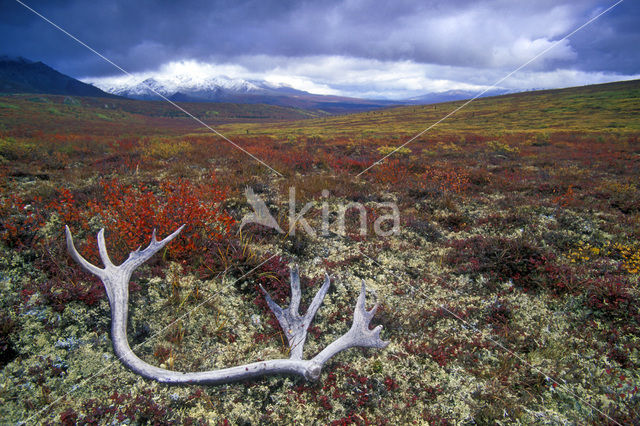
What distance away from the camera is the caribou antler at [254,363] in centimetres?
298

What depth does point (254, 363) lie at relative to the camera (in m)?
3.02

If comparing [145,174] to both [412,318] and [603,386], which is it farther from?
[603,386]

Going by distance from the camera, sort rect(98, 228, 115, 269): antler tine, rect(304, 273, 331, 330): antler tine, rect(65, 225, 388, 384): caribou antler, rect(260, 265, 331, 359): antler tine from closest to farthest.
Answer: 1. rect(65, 225, 388, 384): caribou antler
2. rect(260, 265, 331, 359): antler tine
3. rect(304, 273, 331, 330): antler tine
4. rect(98, 228, 115, 269): antler tine

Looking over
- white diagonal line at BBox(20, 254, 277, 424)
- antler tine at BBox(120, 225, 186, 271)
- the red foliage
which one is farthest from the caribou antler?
the red foliage

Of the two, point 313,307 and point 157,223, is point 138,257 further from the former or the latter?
point 313,307

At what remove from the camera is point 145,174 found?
430 inches

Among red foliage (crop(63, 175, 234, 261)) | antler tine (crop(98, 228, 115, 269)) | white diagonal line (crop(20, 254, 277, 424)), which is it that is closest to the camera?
white diagonal line (crop(20, 254, 277, 424))

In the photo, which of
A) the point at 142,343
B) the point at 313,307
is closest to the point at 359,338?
the point at 313,307

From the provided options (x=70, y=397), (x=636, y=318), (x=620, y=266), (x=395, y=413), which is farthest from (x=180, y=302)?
(x=620, y=266)

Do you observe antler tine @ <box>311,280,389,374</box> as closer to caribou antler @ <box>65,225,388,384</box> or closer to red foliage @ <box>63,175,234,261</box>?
caribou antler @ <box>65,225,388,384</box>

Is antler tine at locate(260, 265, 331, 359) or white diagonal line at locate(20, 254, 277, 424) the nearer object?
white diagonal line at locate(20, 254, 277, 424)

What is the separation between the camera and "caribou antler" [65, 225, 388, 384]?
2.98 metres

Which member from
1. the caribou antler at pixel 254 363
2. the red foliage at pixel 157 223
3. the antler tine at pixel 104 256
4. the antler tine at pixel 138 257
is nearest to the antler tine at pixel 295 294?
the caribou antler at pixel 254 363

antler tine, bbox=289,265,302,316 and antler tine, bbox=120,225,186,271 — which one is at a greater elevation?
antler tine, bbox=120,225,186,271
